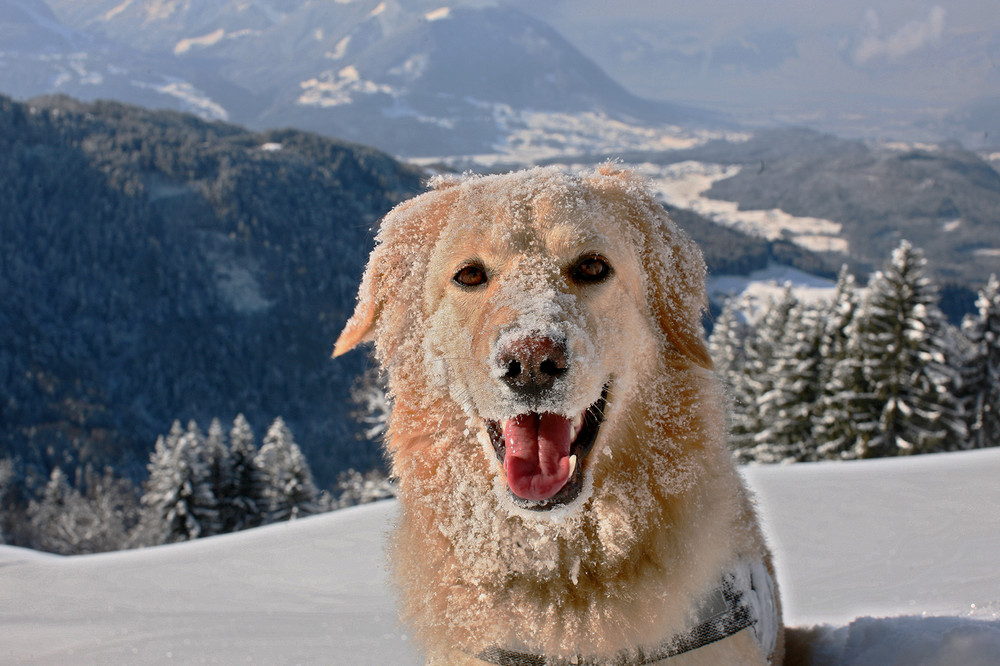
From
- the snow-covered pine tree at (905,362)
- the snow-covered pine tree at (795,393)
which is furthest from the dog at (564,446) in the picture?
the snow-covered pine tree at (795,393)

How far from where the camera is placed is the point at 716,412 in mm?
2820

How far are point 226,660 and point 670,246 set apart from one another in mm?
4158

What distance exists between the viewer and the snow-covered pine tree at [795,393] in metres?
23.2

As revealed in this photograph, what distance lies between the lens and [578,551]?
2.65 metres

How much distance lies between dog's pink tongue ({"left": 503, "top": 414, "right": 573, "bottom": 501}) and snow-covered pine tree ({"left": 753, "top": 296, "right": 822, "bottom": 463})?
76.3ft

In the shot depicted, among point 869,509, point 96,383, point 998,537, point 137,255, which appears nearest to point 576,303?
point 998,537

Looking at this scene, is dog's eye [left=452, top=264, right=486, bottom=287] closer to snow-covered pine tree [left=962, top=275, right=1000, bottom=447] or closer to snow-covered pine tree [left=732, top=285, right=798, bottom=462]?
snow-covered pine tree [left=732, top=285, right=798, bottom=462]

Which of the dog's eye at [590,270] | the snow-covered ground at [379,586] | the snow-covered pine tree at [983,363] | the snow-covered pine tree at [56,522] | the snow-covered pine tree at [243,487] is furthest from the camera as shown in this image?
the snow-covered pine tree at [56,522]

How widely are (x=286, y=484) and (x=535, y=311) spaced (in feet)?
99.8

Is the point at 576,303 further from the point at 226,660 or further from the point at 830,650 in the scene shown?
the point at 226,660

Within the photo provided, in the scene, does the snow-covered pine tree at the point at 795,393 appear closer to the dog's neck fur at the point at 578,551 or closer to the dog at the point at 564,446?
the dog at the point at 564,446

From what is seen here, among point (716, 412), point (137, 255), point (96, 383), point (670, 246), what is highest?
point (670, 246)

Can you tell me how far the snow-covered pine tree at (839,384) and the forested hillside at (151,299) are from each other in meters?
109

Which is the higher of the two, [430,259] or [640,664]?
[430,259]
